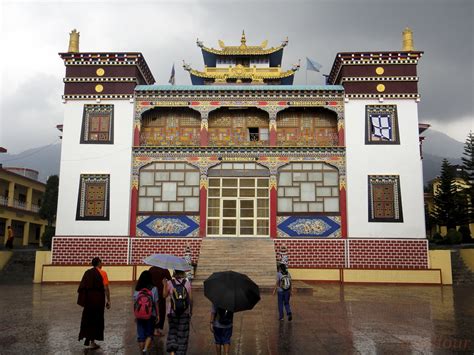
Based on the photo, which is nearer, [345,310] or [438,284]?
[345,310]

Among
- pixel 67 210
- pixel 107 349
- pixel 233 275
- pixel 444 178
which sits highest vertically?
pixel 444 178

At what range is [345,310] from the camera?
12164mm

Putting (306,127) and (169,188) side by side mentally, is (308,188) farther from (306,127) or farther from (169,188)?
(169,188)

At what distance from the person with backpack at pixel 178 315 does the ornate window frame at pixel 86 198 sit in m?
16.5

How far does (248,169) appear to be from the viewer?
75.9 ft

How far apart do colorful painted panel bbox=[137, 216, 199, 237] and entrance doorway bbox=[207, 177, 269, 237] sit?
84 centimetres

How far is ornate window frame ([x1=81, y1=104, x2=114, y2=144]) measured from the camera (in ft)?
75.6

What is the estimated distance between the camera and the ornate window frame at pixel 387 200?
856 inches

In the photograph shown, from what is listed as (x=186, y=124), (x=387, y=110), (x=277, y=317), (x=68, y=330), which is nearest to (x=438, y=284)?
(x=387, y=110)

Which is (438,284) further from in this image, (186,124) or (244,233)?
(186,124)

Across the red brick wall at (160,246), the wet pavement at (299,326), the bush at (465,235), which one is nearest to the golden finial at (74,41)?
the red brick wall at (160,246)

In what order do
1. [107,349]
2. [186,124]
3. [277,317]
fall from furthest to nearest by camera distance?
1. [186,124]
2. [277,317]
3. [107,349]

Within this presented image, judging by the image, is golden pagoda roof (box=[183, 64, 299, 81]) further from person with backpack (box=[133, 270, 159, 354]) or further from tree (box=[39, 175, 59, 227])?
person with backpack (box=[133, 270, 159, 354])

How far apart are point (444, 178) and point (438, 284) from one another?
806 inches
